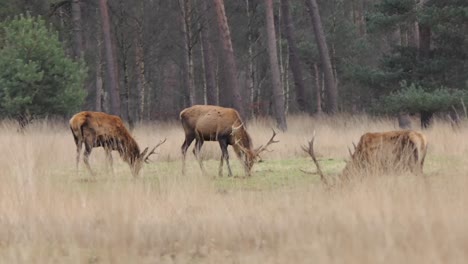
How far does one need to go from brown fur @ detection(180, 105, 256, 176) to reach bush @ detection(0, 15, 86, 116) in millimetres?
8892

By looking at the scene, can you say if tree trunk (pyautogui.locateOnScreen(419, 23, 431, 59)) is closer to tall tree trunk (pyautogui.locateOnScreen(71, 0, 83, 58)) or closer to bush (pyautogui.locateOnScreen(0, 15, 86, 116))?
bush (pyautogui.locateOnScreen(0, 15, 86, 116))

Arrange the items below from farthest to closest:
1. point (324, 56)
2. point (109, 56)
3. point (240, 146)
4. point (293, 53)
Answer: point (293, 53) < point (324, 56) < point (109, 56) < point (240, 146)

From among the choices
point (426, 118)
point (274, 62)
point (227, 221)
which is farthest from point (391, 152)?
point (274, 62)

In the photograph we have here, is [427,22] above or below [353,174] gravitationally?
above

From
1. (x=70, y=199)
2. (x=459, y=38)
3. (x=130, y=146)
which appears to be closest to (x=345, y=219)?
(x=70, y=199)

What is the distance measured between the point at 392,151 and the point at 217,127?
16.0ft

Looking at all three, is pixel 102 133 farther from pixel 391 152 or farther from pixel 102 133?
pixel 391 152

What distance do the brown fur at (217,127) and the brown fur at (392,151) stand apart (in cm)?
398

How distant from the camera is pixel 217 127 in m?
13.0

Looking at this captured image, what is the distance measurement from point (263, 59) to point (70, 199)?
31.9m

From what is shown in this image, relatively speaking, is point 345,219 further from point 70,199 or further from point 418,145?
point 70,199

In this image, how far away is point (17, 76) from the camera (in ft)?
68.2

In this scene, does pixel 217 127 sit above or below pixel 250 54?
below

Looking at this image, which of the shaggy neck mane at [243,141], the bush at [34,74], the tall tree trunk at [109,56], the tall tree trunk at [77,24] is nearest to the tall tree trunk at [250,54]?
the tall tree trunk at [109,56]
